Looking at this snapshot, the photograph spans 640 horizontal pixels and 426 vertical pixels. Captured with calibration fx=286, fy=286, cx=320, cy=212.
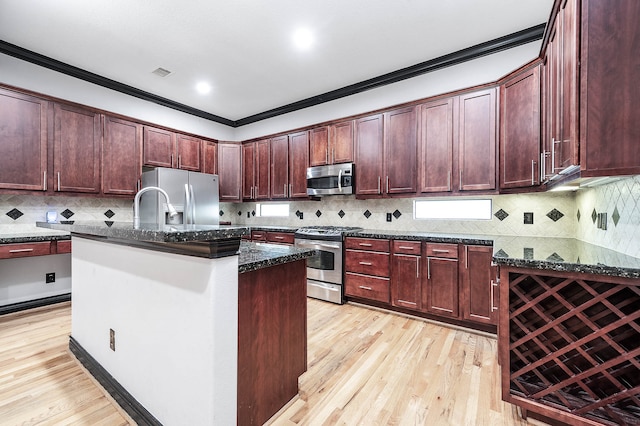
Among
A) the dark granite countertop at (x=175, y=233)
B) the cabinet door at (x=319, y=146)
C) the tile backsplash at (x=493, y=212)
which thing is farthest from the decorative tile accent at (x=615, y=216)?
the cabinet door at (x=319, y=146)

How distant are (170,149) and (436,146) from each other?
3.74 metres

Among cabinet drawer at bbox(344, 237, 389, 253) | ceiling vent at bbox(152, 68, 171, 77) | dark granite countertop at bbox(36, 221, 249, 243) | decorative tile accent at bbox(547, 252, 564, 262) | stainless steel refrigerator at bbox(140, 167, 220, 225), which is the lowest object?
cabinet drawer at bbox(344, 237, 389, 253)

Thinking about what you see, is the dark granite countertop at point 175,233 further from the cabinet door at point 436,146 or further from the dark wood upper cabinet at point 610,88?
the cabinet door at point 436,146

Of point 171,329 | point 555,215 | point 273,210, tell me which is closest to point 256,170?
point 273,210

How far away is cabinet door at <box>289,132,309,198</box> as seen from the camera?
4.33 meters

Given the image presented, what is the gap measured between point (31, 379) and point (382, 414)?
7.60ft

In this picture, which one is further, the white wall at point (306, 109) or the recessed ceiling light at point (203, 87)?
the recessed ceiling light at point (203, 87)

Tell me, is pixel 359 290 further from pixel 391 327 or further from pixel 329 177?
pixel 329 177

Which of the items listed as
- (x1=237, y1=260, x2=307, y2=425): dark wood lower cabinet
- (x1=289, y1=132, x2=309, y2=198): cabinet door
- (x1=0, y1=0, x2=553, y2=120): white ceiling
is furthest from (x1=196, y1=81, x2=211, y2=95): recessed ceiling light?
(x1=237, y1=260, x2=307, y2=425): dark wood lower cabinet

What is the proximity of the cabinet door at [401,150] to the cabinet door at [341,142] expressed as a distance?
52cm

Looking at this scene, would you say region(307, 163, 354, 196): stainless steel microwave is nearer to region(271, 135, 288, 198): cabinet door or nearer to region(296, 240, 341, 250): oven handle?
region(271, 135, 288, 198): cabinet door

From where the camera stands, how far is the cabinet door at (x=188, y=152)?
443cm

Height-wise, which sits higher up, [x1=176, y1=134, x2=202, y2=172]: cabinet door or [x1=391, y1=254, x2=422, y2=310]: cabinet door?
[x1=176, y1=134, x2=202, y2=172]: cabinet door

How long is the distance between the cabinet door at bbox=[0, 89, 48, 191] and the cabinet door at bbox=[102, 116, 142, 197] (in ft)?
1.90
